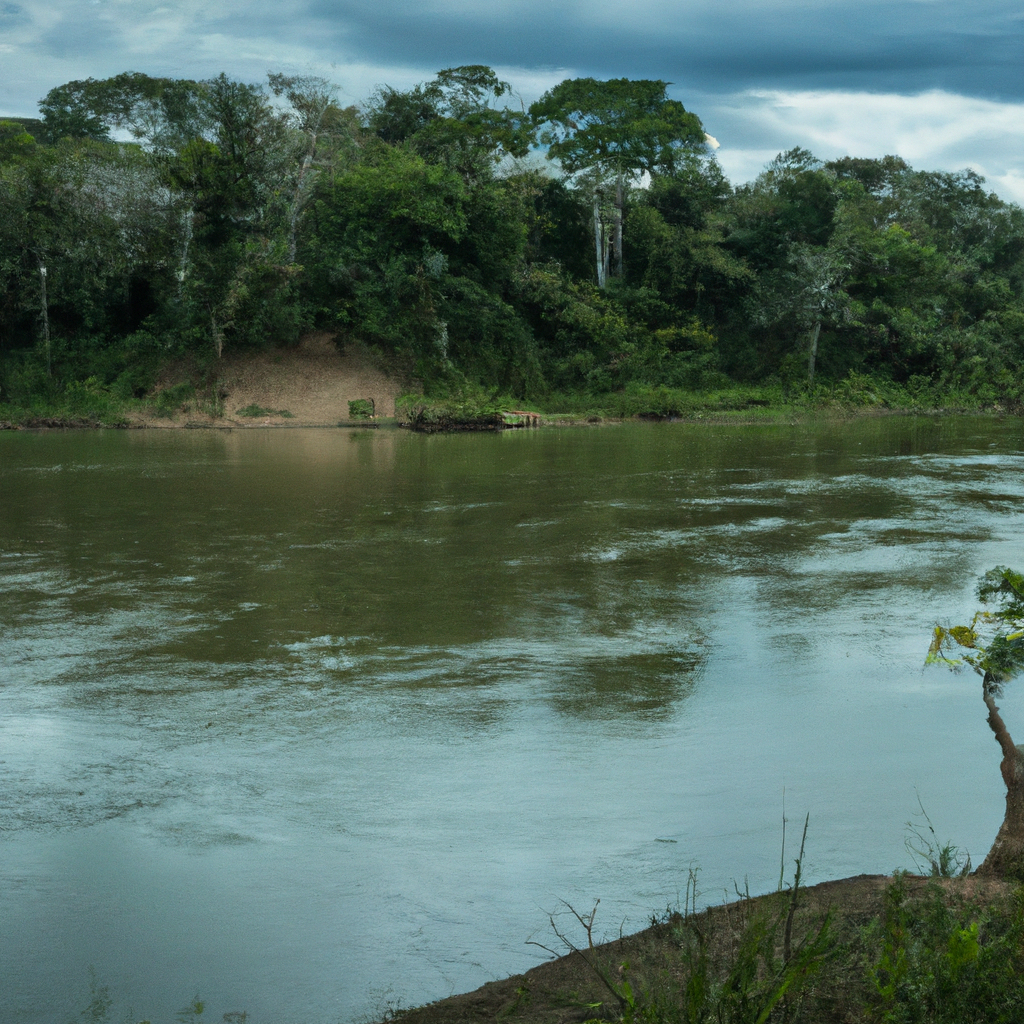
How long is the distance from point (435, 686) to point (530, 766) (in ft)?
4.25

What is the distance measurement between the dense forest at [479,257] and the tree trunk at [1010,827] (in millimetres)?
30115

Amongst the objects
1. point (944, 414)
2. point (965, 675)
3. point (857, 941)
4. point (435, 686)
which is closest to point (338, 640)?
point (435, 686)

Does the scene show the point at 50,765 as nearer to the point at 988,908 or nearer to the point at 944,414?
the point at 988,908

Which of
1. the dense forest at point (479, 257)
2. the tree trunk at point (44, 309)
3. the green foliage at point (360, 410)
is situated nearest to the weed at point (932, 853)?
the green foliage at point (360, 410)

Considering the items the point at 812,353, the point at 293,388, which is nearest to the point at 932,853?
the point at 293,388

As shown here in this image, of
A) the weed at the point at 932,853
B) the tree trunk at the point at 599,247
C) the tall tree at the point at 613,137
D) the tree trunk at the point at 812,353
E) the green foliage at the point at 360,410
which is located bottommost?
the weed at the point at 932,853

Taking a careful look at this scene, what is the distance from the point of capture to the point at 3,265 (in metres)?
31.2

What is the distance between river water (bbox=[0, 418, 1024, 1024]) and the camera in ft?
11.1

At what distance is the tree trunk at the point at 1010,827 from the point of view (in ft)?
11.3

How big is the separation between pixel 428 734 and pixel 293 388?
28.7 metres

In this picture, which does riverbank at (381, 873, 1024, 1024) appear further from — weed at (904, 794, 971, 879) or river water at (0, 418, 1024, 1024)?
river water at (0, 418, 1024, 1024)

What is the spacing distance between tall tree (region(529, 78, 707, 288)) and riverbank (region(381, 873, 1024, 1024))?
37826 millimetres

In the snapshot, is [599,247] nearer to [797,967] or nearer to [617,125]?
[617,125]

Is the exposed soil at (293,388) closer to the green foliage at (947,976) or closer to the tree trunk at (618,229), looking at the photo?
the tree trunk at (618,229)
